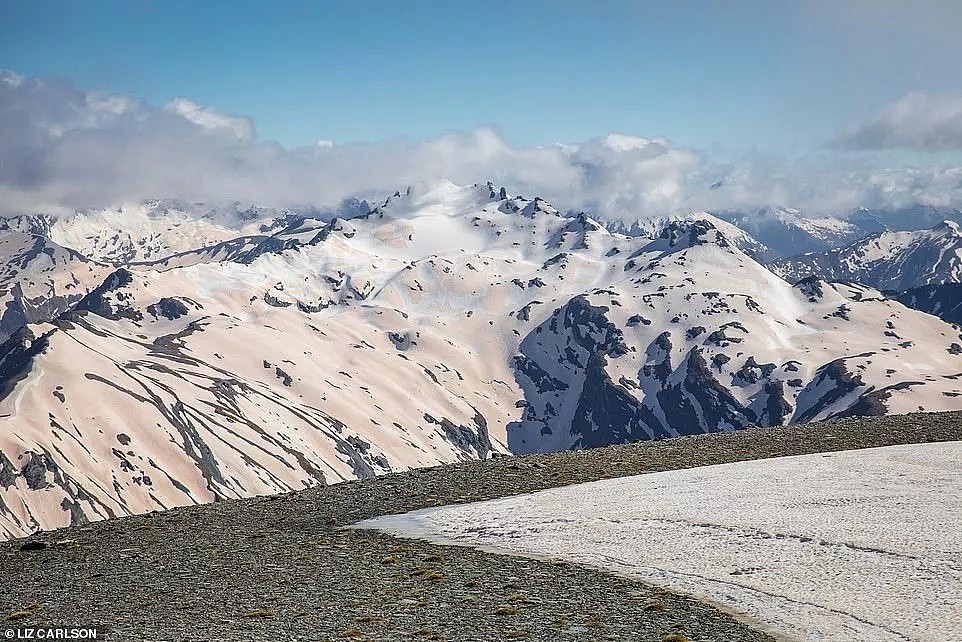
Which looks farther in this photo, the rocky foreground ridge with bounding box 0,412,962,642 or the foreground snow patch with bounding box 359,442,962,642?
the foreground snow patch with bounding box 359,442,962,642

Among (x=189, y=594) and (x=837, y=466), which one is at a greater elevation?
(x=189, y=594)

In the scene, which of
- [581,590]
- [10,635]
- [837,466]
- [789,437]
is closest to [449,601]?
[581,590]

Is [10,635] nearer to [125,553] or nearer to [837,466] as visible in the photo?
[125,553]

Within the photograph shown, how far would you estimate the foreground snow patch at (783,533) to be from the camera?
2095 centimetres

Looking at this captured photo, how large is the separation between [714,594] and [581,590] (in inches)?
130

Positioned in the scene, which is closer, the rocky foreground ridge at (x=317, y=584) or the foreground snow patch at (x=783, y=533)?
the rocky foreground ridge at (x=317, y=584)

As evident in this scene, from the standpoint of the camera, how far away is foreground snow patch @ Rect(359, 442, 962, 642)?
21.0 metres

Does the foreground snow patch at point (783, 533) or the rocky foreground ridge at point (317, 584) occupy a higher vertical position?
the rocky foreground ridge at point (317, 584)

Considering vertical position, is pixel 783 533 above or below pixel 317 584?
below

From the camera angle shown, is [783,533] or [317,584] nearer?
[317,584]

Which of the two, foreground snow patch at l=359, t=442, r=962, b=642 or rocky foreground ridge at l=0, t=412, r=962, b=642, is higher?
rocky foreground ridge at l=0, t=412, r=962, b=642

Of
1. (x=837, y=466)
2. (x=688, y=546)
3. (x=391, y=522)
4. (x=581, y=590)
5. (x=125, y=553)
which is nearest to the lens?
(x=581, y=590)

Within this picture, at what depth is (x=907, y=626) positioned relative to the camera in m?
19.5

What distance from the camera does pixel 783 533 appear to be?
2748cm
